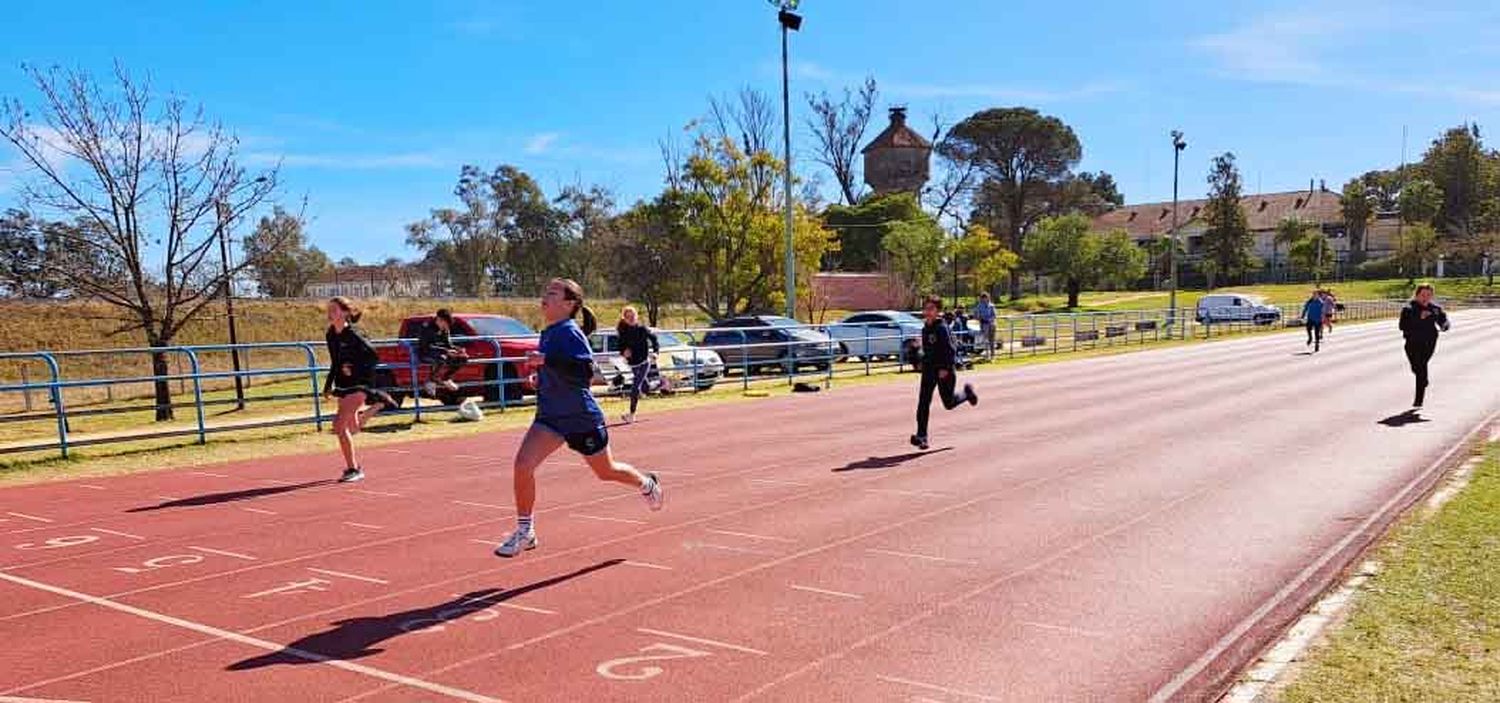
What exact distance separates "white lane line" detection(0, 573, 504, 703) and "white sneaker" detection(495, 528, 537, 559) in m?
1.66

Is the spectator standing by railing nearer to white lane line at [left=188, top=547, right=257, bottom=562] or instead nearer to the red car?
the red car

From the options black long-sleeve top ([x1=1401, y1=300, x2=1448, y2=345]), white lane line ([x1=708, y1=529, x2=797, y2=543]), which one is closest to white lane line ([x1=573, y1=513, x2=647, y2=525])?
white lane line ([x1=708, y1=529, x2=797, y2=543])

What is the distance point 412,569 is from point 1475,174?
118082 mm

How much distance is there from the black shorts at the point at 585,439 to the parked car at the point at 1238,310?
4827 centimetres

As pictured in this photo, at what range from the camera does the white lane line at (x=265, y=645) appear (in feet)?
15.1

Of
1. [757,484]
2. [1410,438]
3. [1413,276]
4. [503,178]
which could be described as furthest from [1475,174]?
[757,484]

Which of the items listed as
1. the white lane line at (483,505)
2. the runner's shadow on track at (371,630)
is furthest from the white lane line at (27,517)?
the runner's shadow on track at (371,630)

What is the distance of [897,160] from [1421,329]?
3375 inches

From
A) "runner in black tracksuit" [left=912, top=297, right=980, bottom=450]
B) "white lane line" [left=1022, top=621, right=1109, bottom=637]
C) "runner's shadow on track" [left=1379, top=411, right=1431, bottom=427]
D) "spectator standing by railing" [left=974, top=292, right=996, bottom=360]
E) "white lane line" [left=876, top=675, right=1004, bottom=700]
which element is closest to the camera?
"white lane line" [left=876, top=675, right=1004, bottom=700]

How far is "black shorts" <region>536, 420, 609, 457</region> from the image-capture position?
6.71 metres

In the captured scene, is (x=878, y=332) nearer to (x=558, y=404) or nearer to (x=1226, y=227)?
(x=558, y=404)

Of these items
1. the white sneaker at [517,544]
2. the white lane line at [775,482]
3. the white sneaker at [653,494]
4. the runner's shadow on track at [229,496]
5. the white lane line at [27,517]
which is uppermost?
the white sneaker at [653,494]

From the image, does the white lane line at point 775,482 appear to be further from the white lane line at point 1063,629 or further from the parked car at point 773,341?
the parked car at point 773,341

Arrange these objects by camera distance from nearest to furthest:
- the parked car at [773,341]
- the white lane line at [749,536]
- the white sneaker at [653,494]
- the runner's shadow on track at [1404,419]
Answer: the white lane line at [749,536], the white sneaker at [653,494], the runner's shadow on track at [1404,419], the parked car at [773,341]
